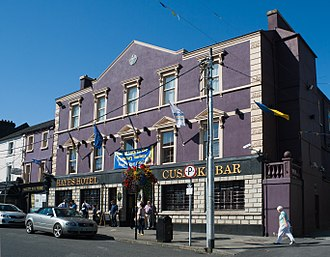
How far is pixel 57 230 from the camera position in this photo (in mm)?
18250

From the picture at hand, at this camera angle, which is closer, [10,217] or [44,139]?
[10,217]

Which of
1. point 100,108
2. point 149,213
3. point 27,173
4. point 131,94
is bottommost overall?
point 149,213

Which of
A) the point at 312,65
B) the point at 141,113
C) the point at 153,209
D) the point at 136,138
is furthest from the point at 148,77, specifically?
the point at 312,65

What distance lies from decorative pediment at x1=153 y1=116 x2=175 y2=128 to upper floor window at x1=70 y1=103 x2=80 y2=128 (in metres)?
9.02

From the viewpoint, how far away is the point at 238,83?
22156mm

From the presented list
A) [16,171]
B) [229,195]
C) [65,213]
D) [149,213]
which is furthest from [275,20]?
[16,171]

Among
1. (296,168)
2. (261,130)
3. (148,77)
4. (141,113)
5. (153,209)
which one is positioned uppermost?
(148,77)

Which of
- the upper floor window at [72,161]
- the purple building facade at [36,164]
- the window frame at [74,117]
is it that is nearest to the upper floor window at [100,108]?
the window frame at [74,117]

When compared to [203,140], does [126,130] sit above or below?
above

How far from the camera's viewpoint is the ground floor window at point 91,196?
28.7m

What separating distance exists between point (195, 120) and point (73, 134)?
12.2 m

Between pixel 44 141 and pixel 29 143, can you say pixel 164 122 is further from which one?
pixel 29 143

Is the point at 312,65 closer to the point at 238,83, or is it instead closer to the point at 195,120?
the point at 238,83

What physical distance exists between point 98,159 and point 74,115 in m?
4.94
